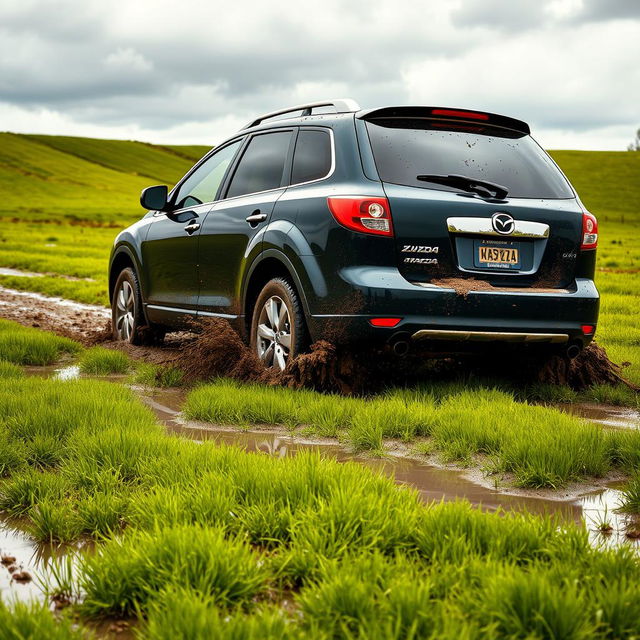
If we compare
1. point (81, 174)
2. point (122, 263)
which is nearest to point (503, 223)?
point (122, 263)

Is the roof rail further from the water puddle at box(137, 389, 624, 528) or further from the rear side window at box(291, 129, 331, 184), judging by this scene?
the water puddle at box(137, 389, 624, 528)

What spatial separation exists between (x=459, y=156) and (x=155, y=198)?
3.16 m

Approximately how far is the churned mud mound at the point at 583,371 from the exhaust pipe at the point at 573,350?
27 centimetres

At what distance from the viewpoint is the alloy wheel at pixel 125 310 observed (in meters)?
9.16

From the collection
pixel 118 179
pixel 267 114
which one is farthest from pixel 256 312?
pixel 118 179

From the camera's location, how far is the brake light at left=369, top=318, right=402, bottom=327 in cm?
572

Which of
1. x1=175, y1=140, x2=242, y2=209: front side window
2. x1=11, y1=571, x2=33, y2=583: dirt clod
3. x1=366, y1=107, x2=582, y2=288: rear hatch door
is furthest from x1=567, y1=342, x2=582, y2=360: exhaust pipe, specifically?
x1=11, y1=571, x2=33, y2=583: dirt clod

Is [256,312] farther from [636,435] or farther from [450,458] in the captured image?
[636,435]

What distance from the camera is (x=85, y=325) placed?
37.1ft

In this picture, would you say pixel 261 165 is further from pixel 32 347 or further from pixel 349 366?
pixel 32 347

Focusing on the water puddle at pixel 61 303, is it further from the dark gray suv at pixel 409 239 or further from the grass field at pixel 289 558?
the grass field at pixel 289 558

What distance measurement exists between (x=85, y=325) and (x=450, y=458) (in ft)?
24.9

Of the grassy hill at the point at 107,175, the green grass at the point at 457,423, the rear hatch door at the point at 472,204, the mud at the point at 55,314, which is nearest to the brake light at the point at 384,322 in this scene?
the rear hatch door at the point at 472,204

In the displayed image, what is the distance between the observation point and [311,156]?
257 inches
